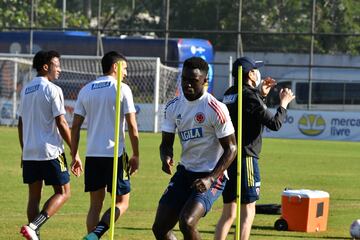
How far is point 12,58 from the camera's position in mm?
42406

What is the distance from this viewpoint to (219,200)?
1756 cm

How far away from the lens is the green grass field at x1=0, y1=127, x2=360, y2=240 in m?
13.4

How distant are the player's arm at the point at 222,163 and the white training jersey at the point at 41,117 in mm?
2669

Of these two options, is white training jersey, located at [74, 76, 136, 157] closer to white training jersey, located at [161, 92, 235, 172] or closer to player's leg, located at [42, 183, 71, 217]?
player's leg, located at [42, 183, 71, 217]

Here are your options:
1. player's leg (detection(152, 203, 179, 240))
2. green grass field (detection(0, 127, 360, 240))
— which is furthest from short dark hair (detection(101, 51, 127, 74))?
green grass field (detection(0, 127, 360, 240))

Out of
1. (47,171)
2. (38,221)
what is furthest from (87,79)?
(38,221)

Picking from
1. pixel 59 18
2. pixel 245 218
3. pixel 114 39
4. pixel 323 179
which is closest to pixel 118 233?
pixel 245 218

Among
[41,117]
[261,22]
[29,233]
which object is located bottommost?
[29,233]

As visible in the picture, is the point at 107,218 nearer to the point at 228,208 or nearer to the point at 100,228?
the point at 100,228

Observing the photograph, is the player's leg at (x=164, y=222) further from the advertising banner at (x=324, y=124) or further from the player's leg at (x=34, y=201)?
the advertising banner at (x=324, y=124)

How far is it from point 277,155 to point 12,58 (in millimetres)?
17328

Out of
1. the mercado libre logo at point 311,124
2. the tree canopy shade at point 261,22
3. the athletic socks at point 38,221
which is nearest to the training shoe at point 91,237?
the athletic socks at point 38,221

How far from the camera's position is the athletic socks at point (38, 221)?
1127 cm

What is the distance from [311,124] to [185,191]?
29615 millimetres
